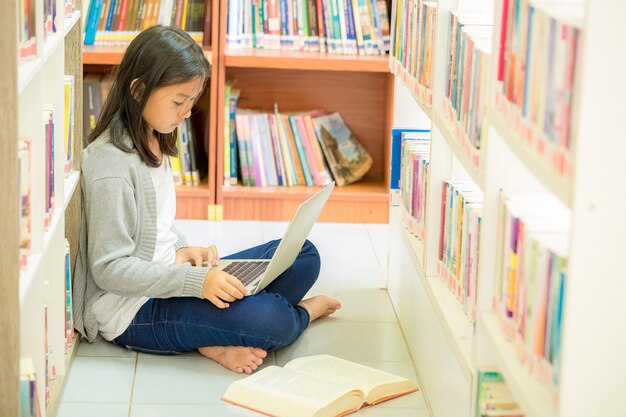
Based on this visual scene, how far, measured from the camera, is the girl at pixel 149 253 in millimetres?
2322

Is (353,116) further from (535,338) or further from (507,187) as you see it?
(535,338)

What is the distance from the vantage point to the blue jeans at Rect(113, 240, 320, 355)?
94.6 inches

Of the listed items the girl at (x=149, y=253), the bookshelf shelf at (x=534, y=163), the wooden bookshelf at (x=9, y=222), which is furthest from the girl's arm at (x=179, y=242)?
the bookshelf shelf at (x=534, y=163)

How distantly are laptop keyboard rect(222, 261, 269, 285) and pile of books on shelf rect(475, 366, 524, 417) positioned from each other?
0.93m

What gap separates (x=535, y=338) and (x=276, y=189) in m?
2.27

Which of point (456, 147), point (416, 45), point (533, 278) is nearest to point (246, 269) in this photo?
point (416, 45)

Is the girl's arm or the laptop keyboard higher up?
the girl's arm

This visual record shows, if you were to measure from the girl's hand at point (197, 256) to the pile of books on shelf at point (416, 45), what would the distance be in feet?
2.16

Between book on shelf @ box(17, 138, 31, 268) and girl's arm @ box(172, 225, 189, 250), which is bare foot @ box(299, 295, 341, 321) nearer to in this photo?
girl's arm @ box(172, 225, 189, 250)

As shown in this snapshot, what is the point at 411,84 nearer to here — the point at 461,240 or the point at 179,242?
the point at 461,240

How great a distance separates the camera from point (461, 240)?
82.9 inches

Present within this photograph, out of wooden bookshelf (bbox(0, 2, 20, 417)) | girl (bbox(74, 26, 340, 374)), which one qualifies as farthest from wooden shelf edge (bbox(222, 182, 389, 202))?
wooden bookshelf (bbox(0, 2, 20, 417))

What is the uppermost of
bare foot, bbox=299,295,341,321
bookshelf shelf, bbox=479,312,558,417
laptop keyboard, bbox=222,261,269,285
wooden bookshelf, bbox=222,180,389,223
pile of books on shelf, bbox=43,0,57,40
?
pile of books on shelf, bbox=43,0,57,40

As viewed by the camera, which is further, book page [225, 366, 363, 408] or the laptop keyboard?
the laptop keyboard
